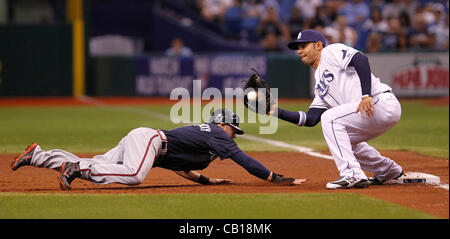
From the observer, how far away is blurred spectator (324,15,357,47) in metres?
19.8

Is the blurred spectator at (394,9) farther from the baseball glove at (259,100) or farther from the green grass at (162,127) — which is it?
the baseball glove at (259,100)

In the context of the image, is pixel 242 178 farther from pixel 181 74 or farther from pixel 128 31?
pixel 128 31

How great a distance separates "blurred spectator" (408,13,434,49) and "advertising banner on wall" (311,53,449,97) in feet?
2.02

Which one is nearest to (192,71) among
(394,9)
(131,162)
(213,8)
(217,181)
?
(213,8)

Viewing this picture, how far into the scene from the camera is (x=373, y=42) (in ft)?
67.1

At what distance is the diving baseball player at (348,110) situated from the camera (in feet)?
21.1

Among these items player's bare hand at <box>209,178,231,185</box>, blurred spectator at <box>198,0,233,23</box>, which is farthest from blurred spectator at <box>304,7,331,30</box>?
player's bare hand at <box>209,178,231,185</box>

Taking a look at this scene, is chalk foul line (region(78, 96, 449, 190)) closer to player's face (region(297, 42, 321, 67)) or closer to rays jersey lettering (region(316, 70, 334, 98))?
rays jersey lettering (region(316, 70, 334, 98))

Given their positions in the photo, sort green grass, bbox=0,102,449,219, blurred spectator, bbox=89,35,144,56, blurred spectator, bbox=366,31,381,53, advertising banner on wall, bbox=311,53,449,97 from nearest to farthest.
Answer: green grass, bbox=0,102,449,219 → advertising banner on wall, bbox=311,53,449,97 → blurred spectator, bbox=366,31,381,53 → blurred spectator, bbox=89,35,144,56

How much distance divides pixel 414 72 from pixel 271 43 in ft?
13.6

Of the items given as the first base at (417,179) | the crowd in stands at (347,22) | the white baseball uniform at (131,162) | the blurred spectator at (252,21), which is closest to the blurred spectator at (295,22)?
the crowd in stands at (347,22)

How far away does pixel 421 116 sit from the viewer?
15.9 metres

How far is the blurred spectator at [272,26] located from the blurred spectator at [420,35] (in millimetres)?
3525

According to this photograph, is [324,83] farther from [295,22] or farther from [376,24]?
[295,22]
